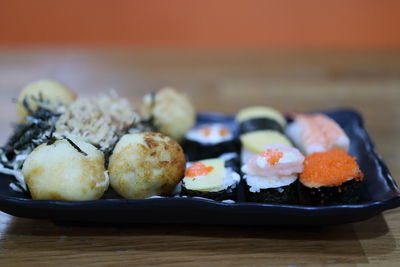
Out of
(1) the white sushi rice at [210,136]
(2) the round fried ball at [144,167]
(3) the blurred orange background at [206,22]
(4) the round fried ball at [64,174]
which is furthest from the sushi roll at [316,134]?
(3) the blurred orange background at [206,22]

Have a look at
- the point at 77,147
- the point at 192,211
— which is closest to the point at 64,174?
the point at 77,147

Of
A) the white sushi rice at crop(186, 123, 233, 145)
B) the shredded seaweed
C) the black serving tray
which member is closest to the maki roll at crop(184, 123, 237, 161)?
the white sushi rice at crop(186, 123, 233, 145)

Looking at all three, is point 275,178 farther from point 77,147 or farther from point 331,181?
point 77,147

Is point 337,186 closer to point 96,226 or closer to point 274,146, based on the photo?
point 274,146

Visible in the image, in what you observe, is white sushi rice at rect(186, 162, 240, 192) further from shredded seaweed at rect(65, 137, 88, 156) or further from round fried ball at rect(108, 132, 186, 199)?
shredded seaweed at rect(65, 137, 88, 156)

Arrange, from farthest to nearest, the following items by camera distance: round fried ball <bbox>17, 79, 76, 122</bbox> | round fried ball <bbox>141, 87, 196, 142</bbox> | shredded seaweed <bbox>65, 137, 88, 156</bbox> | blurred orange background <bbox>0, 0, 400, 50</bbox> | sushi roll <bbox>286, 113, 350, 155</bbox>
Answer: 1. blurred orange background <bbox>0, 0, 400, 50</bbox>
2. round fried ball <bbox>141, 87, 196, 142</bbox>
3. round fried ball <bbox>17, 79, 76, 122</bbox>
4. sushi roll <bbox>286, 113, 350, 155</bbox>
5. shredded seaweed <bbox>65, 137, 88, 156</bbox>

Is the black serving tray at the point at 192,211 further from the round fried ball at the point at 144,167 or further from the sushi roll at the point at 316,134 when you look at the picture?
the sushi roll at the point at 316,134

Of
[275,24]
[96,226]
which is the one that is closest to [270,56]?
[275,24]
